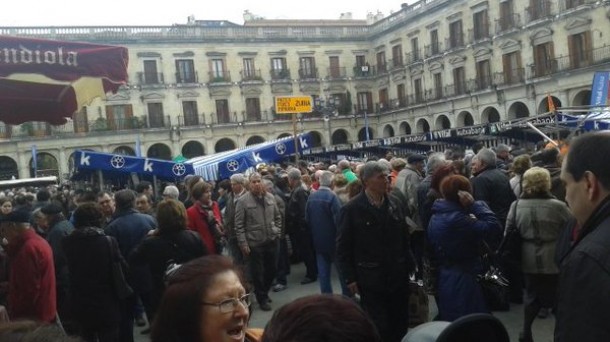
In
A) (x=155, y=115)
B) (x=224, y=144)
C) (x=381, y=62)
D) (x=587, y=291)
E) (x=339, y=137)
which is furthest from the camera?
(x=339, y=137)

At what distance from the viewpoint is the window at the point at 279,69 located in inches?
1629

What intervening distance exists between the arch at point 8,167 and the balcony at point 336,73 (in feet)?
71.5

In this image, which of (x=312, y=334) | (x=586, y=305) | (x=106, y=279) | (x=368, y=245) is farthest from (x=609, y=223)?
(x=106, y=279)

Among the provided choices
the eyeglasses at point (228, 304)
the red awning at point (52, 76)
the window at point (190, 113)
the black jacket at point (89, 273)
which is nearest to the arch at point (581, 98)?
the window at point (190, 113)

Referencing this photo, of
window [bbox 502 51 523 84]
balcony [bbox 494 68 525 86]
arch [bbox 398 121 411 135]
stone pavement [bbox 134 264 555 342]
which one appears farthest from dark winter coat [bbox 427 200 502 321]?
arch [bbox 398 121 411 135]

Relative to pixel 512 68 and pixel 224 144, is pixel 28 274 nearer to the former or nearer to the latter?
pixel 512 68

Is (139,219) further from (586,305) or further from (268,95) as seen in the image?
(268,95)

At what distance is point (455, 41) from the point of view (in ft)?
117

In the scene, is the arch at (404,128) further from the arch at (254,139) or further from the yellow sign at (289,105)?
the yellow sign at (289,105)

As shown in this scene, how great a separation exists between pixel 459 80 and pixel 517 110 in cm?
447

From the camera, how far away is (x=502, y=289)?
5.12 m

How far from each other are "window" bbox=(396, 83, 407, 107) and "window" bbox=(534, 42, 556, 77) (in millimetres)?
11681

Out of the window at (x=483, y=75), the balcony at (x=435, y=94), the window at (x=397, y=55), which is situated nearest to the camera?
the window at (x=483, y=75)

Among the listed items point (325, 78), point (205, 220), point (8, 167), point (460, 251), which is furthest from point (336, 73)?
point (460, 251)
